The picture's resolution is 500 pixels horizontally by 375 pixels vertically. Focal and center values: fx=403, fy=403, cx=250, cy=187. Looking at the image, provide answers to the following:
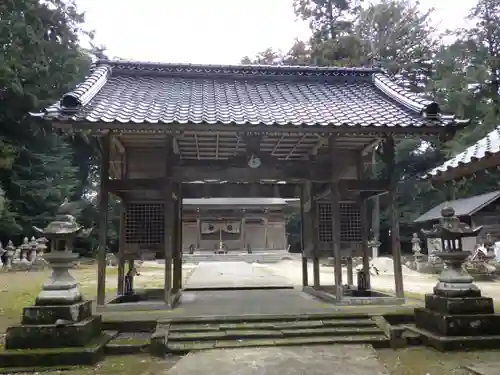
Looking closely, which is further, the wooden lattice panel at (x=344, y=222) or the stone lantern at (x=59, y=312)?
the wooden lattice panel at (x=344, y=222)

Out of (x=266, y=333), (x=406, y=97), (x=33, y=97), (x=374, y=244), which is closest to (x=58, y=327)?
(x=266, y=333)

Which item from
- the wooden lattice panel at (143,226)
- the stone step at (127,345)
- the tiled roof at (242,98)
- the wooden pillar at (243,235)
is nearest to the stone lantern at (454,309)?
the tiled roof at (242,98)

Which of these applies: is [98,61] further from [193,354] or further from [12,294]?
[193,354]

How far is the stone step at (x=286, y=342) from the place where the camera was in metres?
5.71

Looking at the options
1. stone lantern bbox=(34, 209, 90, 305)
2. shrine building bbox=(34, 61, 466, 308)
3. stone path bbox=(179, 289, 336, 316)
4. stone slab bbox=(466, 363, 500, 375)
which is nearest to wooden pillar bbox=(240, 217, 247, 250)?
stone path bbox=(179, 289, 336, 316)

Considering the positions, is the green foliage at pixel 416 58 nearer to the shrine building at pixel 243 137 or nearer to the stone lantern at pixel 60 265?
the shrine building at pixel 243 137

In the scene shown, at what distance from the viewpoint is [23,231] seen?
24297 mm

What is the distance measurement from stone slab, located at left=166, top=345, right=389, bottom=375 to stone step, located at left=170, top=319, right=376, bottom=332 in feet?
1.99

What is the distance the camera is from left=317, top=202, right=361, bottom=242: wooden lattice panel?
9.32 metres

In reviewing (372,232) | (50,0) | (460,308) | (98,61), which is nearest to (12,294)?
(98,61)

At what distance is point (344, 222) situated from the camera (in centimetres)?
936

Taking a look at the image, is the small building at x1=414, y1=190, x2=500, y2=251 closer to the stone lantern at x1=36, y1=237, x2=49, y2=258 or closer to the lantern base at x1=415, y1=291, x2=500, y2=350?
the lantern base at x1=415, y1=291, x2=500, y2=350

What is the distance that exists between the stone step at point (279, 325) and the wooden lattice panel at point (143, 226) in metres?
2.73

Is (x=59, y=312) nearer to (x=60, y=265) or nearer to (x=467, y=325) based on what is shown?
(x=60, y=265)
